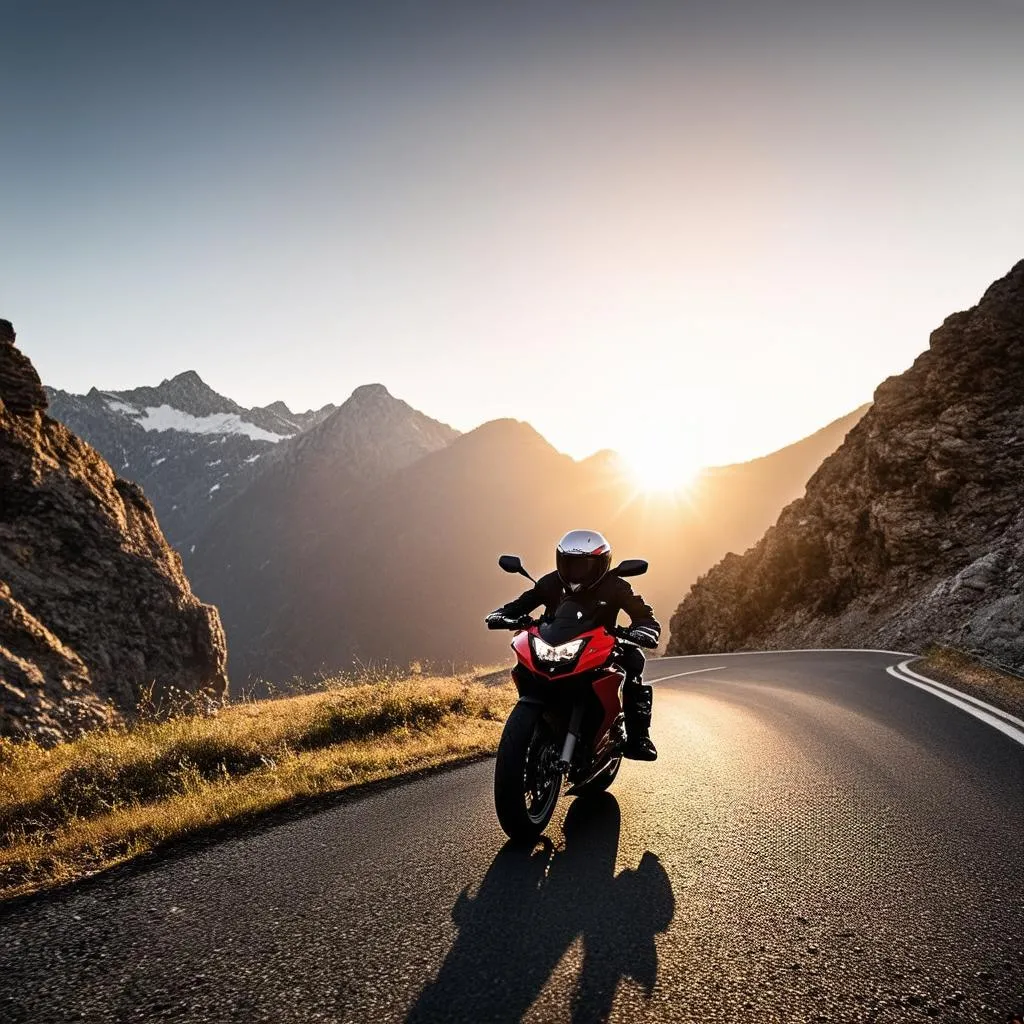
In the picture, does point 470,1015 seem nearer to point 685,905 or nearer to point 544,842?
point 685,905

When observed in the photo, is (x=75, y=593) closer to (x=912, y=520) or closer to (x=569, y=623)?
(x=569, y=623)

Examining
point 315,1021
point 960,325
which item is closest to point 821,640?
point 960,325

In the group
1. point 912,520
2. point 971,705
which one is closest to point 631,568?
point 971,705

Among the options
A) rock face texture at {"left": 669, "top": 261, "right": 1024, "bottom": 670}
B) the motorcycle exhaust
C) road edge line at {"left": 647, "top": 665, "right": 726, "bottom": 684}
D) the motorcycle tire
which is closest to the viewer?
the motorcycle exhaust

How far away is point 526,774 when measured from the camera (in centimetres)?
431

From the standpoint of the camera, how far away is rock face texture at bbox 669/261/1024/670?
3064 centimetres

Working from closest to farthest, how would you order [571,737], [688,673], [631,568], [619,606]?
[571,737] → [631,568] → [619,606] → [688,673]

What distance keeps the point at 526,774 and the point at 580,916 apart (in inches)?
49.0

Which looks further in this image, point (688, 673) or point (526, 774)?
point (688, 673)

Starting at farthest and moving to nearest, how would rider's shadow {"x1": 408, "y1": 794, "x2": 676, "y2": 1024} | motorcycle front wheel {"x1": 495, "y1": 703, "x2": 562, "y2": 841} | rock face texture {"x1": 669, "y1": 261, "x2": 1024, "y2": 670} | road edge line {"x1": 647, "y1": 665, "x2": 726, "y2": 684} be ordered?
rock face texture {"x1": 669, "y1": 261, "x2": 1024, "y2": 670} → road edge line {"x1": 647, "y1": 665, "x2": 726, "y2": 684} → motorcycle front wheel {"x1": 495, "y1": 703, "x2": 562, "y2": 841} → rider's shadow {"x1": 408, "y1": 794, "x2": 676, "y2": 1024}

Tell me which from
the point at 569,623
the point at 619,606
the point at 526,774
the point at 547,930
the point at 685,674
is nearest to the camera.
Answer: the point at 547,930

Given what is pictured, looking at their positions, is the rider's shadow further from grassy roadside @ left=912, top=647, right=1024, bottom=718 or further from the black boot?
grassy roadside @ left=912, top=647, right=1024, bottom=718

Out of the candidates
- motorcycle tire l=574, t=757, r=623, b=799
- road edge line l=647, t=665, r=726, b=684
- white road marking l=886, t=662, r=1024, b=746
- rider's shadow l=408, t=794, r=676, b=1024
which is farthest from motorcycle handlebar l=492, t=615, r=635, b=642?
road edge line l=647, t=665, r=726, b=684

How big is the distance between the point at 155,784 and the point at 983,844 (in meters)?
6.92
